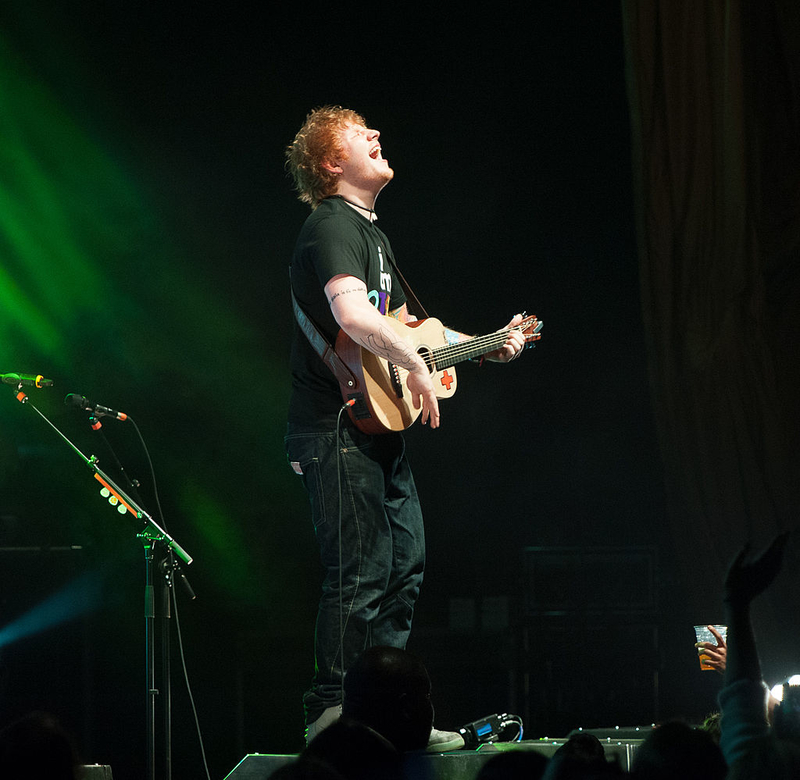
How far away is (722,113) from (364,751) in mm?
3859

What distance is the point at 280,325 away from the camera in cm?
550

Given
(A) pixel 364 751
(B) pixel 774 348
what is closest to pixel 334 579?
(A) pixel 364 751

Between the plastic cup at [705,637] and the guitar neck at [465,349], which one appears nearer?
the plastic cup at [705,637]

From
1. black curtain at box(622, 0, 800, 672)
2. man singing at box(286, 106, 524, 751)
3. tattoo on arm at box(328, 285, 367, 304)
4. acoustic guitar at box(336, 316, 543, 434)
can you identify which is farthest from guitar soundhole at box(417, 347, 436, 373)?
black curtain at box(622, 0, 800, 672)

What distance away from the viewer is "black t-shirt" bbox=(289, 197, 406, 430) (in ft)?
10.7

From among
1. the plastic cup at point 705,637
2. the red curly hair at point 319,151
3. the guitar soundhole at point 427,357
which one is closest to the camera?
the plastic cup at point 705,637

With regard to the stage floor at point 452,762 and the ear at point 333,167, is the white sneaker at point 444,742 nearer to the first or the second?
the stage floor at point 452,762

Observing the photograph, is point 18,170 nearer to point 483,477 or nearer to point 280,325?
point 280,325

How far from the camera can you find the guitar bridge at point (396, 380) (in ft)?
10.8

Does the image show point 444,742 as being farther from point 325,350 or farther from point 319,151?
point 319,151

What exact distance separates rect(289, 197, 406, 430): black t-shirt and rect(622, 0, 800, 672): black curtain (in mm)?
1769

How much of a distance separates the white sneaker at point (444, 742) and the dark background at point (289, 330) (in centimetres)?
199

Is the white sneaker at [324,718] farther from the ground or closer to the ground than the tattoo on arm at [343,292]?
closer to the ground

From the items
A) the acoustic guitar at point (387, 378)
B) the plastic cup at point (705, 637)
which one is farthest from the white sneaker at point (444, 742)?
the acoustic guitar at point (387, 378)
